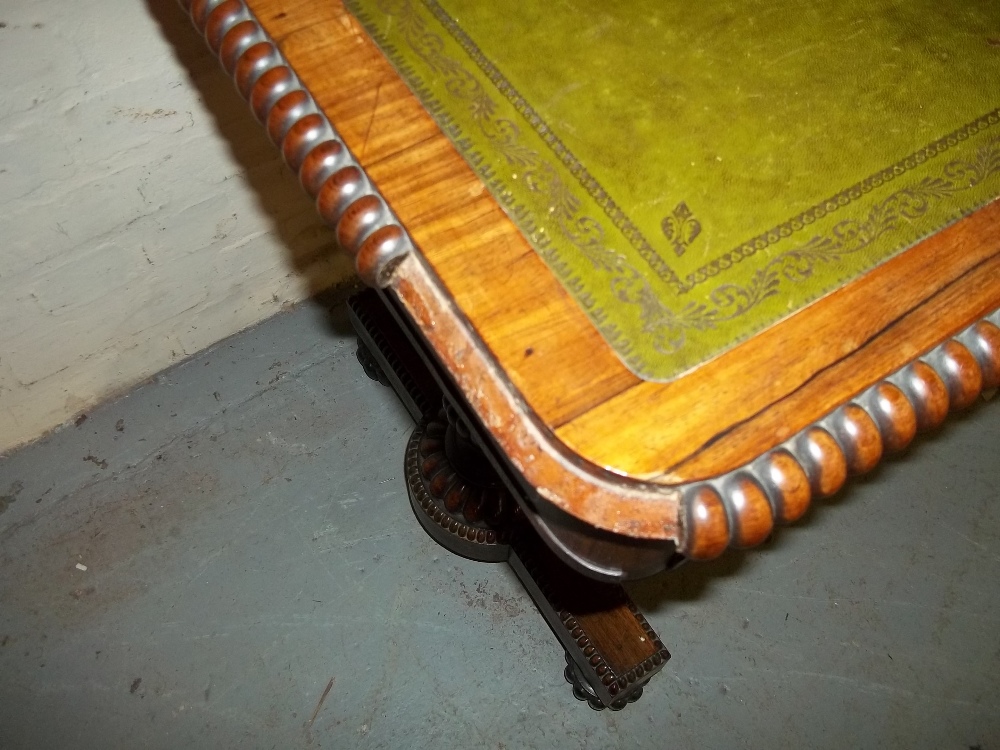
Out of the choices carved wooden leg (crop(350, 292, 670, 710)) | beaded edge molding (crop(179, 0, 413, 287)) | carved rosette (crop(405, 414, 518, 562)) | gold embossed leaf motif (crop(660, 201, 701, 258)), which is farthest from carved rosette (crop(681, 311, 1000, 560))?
carved rosette (crop(405, 414, 518, 562))

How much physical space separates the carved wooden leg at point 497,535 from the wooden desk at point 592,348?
0.45 metres

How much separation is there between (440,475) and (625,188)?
70 cm

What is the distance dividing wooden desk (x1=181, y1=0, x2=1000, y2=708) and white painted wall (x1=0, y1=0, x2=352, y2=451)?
1.21 ft

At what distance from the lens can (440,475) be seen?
1.24 meters

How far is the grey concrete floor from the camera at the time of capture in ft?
3.84

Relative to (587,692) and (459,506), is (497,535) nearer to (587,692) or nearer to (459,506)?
(459,506)

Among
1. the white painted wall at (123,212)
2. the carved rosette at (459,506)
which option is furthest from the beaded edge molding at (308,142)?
the carved rosette at (459,506)

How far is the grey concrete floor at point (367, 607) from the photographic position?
117 cm

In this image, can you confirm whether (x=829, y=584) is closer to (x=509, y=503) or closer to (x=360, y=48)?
(x=509, y=503)

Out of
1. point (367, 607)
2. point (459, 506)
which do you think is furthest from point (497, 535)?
point (367, 607)

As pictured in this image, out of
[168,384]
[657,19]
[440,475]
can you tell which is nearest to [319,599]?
[440,475]

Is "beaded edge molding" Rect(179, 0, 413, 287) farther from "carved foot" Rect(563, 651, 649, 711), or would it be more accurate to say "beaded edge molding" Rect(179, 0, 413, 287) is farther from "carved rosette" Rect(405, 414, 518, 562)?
"carved foot" Rect(563, 651, 649, 711)

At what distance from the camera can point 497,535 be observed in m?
1.19

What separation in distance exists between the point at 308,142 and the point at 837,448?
0.42m
